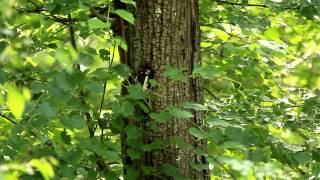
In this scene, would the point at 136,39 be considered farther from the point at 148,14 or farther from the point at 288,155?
the point at 288,155

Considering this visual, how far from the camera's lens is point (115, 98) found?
86.4 inches

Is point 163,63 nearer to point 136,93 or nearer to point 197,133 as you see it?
point 136,93

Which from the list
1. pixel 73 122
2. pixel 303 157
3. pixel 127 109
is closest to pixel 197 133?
→ pixel 127 109

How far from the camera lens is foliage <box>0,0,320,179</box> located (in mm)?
1687

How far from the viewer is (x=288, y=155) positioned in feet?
7.29

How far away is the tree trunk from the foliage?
0.09 metres

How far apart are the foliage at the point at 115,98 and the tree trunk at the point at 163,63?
9cm

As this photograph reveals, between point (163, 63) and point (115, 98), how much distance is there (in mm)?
256

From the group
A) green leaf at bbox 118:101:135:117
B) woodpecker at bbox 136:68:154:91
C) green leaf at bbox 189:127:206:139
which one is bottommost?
green leaf at bbox 189:127:206:139

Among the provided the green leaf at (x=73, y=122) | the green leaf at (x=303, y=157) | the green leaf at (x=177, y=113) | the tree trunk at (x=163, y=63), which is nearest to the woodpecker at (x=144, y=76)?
the tree trunk at (x=163, y=63)

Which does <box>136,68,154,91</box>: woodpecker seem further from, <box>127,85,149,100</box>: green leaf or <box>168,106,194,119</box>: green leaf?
<box>168,106,194,119</box>: green leaf

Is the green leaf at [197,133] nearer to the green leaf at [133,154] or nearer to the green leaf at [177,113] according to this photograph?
the green leaf at [177,113]

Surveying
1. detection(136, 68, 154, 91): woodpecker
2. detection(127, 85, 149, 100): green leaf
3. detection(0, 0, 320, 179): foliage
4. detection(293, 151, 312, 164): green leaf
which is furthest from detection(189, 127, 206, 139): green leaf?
detection(293, 151, 312, 164): green leaf

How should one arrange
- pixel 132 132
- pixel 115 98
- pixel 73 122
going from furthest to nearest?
1. pixel 115 98
2. pixel 132 132
3. pixel 73 122
